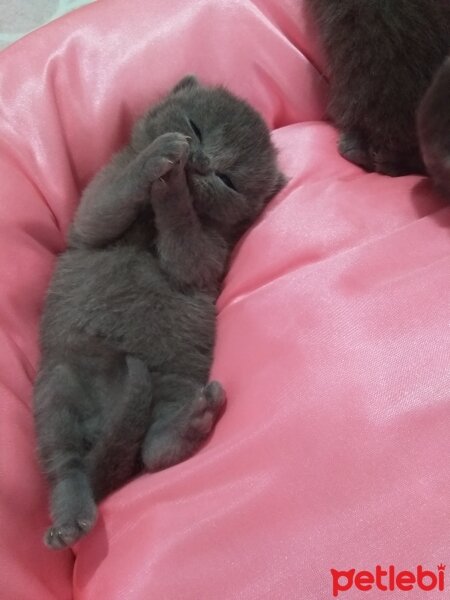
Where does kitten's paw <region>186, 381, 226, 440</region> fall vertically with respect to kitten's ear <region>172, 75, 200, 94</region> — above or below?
below

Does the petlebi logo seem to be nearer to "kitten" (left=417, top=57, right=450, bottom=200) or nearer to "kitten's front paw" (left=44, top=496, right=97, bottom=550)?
"kitten's front paw" (left=44, top=496, right=97, bottom=550)

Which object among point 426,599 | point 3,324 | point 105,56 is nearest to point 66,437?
point 3,324

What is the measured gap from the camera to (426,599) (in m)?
0.61

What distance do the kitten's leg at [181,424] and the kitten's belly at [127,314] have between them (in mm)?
68

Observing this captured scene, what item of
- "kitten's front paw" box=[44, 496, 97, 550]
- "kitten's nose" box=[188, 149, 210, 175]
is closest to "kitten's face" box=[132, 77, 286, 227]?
"kitten's nose" box=[188, 149, 210, 175]

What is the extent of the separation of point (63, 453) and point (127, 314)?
0.22m

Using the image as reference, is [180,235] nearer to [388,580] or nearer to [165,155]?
[165,155]

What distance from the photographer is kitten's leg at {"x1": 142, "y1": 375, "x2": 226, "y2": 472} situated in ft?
2.68

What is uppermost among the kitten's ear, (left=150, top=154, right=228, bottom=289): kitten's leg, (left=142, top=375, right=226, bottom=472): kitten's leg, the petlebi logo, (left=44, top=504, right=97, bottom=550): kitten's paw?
the kitten's ear

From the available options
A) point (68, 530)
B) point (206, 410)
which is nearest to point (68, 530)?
point (68, 530)

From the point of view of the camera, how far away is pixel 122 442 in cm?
81

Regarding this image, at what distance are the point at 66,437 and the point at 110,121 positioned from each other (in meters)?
0.57

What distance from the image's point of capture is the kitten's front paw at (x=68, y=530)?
0.74 metres

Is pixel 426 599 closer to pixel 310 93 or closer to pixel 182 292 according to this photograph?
pixel 182 292
